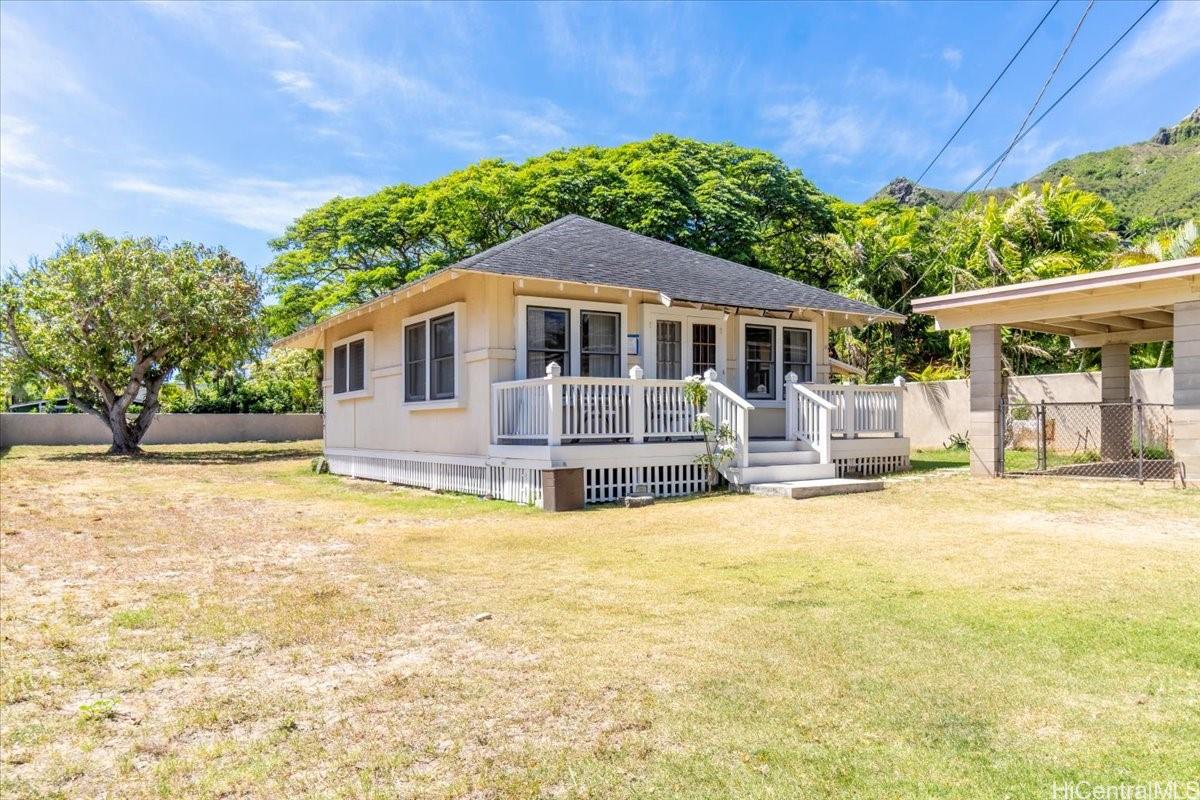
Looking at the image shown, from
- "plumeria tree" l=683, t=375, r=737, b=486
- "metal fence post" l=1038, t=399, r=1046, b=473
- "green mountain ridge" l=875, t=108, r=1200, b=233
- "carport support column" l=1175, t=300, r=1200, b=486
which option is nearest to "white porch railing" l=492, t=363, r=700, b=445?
"plumeria tree" l=683, t=375, r=737, b=486

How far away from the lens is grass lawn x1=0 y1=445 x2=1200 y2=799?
102 inches

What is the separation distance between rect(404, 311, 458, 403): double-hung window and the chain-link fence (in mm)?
10045

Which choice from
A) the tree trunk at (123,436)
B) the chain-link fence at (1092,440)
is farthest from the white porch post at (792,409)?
the tree trunk at (123,436)

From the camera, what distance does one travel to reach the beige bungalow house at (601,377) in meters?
10.6

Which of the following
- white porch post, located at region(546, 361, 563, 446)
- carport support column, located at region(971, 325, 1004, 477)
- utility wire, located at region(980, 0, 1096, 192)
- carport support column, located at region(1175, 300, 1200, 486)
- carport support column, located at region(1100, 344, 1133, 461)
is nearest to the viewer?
white porch post, located at region(546, 361, 563, 446)

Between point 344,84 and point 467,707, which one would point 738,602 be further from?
point 344,84

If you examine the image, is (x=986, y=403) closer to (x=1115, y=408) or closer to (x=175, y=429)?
(x=1115, y=408)

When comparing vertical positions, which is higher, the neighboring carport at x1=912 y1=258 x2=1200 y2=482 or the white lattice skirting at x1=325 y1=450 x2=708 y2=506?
the neighboring carport at x1=912 y1=258 x2=1200 y2=482

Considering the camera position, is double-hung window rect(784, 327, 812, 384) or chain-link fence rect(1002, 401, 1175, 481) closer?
chain-link fence rect(1002, 401, 1175, 481)

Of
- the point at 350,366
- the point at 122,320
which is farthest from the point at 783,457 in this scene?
the point at 122,320

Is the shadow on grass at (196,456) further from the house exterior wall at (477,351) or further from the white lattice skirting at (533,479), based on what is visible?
the white lattice skirting at (533,479)

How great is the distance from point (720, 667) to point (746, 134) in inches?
1280

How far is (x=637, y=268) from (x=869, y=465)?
554 cm

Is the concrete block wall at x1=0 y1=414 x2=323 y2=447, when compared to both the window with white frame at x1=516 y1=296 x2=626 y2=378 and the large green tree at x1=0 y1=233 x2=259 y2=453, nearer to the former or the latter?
the large green tree at x1=0 y1=233 x2=259 y2=453
